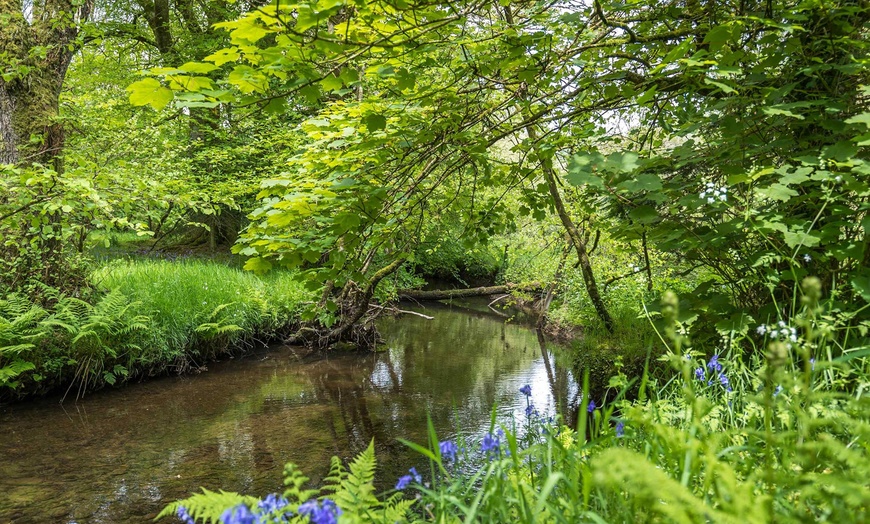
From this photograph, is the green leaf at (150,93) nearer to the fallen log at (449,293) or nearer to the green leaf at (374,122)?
the green leaf at (374,122)

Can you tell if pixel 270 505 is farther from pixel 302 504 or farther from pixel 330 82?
pixel 330 82

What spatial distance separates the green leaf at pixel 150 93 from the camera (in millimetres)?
1755

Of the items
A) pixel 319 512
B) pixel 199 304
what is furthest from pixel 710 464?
pixel 199 304

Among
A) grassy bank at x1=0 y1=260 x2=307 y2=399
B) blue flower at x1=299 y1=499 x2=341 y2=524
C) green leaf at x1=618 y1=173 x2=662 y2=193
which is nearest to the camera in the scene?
blue flower at x1=299 y1=499 x2=341 y2=524

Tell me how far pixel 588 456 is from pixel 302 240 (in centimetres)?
180

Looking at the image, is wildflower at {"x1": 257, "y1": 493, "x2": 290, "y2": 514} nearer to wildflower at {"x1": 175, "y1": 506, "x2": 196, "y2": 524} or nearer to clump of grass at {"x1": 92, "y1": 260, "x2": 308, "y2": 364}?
wildflower at {"x1": 175, "y1": 506, "x2": 196, "y2": 524}

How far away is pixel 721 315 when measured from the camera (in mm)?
2869

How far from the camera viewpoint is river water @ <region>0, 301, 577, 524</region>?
3.96 m

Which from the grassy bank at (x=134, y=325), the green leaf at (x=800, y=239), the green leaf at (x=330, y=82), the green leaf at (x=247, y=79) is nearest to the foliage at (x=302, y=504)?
the green leaf at (x=247, y=79)

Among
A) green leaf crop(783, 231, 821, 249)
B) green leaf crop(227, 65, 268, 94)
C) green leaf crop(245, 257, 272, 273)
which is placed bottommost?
green leaf crop(783, 231, 821, 249)

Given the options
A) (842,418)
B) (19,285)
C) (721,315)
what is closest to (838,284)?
(721,315)

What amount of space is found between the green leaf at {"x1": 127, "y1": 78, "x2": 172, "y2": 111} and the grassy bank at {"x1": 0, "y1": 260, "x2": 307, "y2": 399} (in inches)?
188

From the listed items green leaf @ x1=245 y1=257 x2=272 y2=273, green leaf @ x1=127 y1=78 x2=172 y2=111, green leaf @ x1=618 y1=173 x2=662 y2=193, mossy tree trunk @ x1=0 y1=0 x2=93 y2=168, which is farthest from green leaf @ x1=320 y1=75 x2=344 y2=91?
mossy tree trunk @ x1=0 y1=0 x2=93 y2=168

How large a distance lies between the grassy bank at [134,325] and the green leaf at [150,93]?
4787mm
